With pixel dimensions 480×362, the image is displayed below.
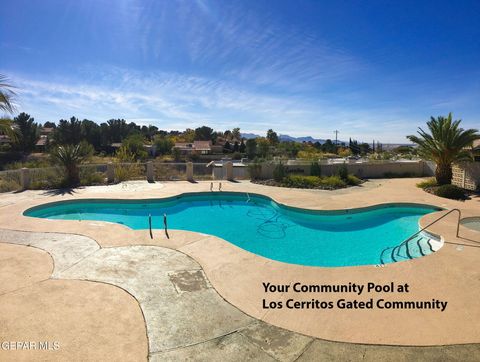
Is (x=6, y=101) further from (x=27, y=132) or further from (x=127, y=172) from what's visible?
(x=27, y=132)

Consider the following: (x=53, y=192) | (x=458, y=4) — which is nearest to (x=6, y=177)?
(x=53, y=192)

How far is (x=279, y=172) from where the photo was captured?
16.9 metres

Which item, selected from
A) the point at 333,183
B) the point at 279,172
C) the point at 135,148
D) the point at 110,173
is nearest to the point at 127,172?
the point at 110,173

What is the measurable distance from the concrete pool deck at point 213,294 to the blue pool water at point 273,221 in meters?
1.50

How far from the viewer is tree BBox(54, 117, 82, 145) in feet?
153

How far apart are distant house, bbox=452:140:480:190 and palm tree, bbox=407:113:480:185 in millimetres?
619

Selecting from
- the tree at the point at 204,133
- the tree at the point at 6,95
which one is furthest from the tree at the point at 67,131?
the tree at the point at 6,95

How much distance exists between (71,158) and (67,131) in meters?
37.8

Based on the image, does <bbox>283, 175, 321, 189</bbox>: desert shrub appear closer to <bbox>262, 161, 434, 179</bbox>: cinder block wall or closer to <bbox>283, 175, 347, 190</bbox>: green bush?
<bbox>283, 175, 347, 190</bbox>: green bush

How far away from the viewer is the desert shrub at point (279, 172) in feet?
55.2

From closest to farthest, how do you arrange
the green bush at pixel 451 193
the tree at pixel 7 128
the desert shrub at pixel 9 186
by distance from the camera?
the tree at pixel 7 128, the green bush at pixel 451 193, the desert shrub at pixel 9 186

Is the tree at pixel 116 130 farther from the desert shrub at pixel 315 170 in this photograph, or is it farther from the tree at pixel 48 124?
the desert shrub at pixel 315 170

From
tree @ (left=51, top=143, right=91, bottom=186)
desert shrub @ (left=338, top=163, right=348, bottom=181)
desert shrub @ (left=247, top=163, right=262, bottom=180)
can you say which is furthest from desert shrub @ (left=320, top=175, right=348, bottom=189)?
tree @ (left=51, top=143, right=91, bottom=186)

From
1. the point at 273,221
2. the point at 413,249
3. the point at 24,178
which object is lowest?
the point at 413,249
